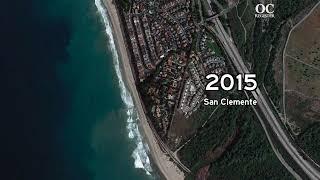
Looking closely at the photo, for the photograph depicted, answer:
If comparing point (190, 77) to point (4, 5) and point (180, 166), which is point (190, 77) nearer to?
point (180, 166)

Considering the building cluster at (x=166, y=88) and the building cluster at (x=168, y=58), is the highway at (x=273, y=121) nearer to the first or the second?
the building cluster at (x=168, y=58)

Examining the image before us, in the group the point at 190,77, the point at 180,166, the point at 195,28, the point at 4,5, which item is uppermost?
the point at 4,5

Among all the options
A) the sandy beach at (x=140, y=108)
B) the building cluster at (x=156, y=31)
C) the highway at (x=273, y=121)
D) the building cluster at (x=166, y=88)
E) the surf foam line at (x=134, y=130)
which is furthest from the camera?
the building cluster at (x=156, y=31)

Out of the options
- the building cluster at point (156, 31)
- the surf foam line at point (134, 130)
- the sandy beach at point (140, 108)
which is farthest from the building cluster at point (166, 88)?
the surf foam line at point (134, 130)

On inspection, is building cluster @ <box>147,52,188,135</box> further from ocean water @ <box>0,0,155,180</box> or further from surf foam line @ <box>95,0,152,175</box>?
ocean water @ <box>0,0,155,180</box>

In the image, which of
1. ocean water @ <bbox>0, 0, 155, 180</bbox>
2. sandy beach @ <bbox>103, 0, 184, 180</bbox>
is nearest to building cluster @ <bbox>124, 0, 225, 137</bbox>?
sandy beach @ <bbox>103, 0, 184, 180</bbox>

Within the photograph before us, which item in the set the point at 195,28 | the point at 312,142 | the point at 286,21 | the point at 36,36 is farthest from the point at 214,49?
the point at 36,36
